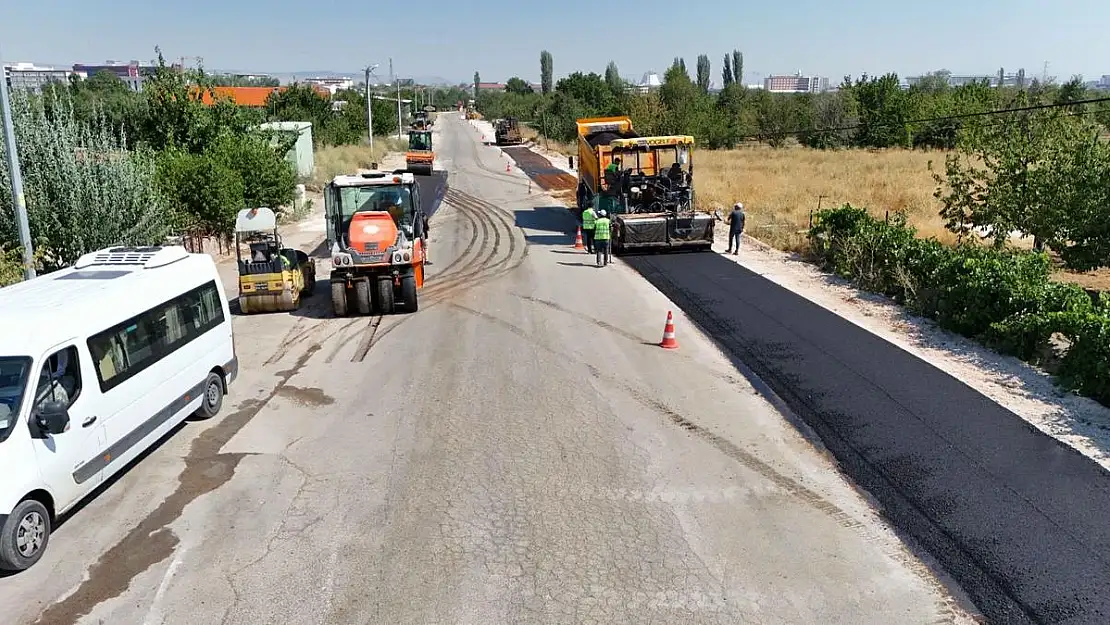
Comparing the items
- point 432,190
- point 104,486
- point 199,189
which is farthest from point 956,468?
point 432,190

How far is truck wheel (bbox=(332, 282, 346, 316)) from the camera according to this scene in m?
15.2

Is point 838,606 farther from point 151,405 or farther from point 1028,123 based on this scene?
point 1028,123

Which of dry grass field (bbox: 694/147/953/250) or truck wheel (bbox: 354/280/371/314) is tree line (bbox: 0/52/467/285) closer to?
truck wheel (bbox: 354/280/371/314)

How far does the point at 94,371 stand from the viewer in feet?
25.4

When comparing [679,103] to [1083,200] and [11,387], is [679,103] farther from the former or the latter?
[11,387]

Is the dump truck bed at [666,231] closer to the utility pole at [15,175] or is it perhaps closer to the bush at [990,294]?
the bush at [990,294]

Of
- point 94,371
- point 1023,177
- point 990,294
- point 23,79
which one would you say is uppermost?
point 23,79

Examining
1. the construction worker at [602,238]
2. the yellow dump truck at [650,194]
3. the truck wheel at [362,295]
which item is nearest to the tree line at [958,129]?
the yellow dump truck at [650,194]

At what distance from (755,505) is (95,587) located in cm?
593

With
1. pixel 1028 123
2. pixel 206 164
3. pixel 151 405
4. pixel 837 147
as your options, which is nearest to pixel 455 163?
pixel 837 147

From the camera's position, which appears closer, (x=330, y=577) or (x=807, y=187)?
(x=330, y=577)

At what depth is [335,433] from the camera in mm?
9953

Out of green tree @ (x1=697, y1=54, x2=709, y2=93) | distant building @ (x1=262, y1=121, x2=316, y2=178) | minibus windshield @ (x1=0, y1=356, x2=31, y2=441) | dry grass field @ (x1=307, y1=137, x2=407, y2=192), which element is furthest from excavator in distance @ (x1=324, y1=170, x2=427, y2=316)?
green tree @ (x1=697, y1=54, x2=709, y2=93)

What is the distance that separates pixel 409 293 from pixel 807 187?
73.8 ft
